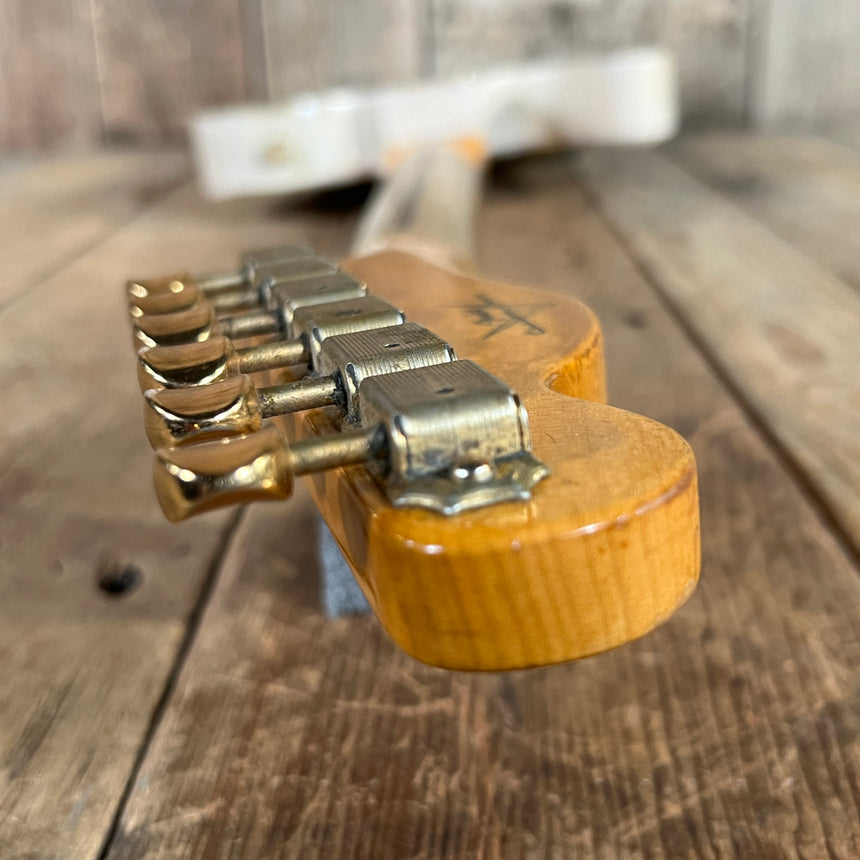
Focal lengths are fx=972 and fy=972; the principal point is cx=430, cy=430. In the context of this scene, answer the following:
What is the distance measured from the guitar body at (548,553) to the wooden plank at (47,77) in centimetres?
200

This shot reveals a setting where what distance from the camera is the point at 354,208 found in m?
1.64

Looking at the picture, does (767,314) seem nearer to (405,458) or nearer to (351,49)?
(405,458)

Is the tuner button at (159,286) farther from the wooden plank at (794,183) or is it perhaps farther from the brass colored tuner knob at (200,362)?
the wooden plank at (794,183)

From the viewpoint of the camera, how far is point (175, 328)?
1.55 feet

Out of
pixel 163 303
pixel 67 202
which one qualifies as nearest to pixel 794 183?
pixel 67 202

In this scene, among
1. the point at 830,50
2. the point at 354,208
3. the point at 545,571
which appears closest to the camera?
the point at 545,571

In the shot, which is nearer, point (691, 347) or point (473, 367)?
point (473, 367)

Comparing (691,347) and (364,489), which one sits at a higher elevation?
(364,489)

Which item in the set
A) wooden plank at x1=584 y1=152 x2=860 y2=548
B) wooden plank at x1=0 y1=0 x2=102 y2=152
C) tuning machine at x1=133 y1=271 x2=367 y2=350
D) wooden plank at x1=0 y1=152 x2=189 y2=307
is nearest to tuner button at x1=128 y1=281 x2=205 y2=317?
tuning machine at x1=133 y1=271 x2=367 y2=350

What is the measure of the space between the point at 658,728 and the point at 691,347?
1.84 feet

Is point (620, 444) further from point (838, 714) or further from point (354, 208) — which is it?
point (354, 208)

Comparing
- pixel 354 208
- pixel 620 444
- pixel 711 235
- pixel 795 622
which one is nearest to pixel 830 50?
pixel 711 235

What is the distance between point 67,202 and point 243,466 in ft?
5.11

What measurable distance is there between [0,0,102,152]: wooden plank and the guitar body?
2005 millimetres
